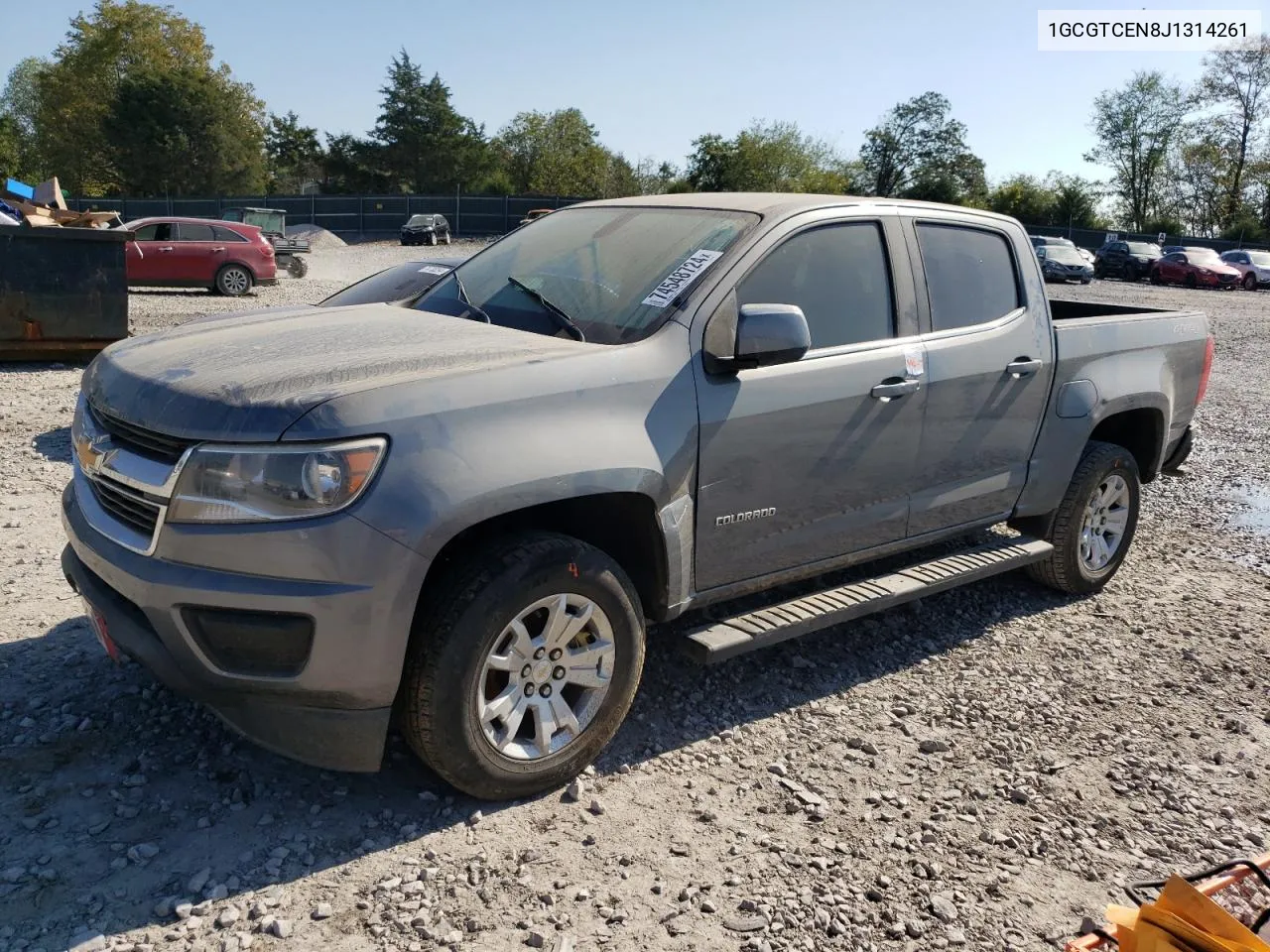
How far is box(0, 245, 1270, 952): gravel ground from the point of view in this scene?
2.74 m

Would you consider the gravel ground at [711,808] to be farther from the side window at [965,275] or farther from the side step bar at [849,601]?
the side window at [965,275]

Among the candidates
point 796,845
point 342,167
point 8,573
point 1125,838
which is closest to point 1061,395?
point 1125,838

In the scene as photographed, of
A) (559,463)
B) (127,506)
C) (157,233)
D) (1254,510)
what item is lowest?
(1254,510)

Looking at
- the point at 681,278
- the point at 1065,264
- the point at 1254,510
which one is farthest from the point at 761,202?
the point at 1065,264

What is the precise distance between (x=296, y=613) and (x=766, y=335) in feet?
5.60

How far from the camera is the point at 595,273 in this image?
154 inches

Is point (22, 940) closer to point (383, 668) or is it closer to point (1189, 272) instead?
point (383, 668)

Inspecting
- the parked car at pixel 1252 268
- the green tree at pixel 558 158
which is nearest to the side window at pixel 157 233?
the parked car at pixel 1252 268

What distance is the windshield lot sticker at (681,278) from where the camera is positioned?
3.59 metres

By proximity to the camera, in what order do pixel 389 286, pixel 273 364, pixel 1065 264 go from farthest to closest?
pixel 1065 264, pixel 389 286, pixel 273 364

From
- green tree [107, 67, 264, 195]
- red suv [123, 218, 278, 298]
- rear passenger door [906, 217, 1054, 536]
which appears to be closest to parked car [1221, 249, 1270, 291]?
red suv [123, 218, 278, 298]

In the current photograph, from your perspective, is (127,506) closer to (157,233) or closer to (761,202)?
(761,202)

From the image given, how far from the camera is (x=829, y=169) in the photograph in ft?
252

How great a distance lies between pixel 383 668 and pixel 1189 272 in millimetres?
40726
